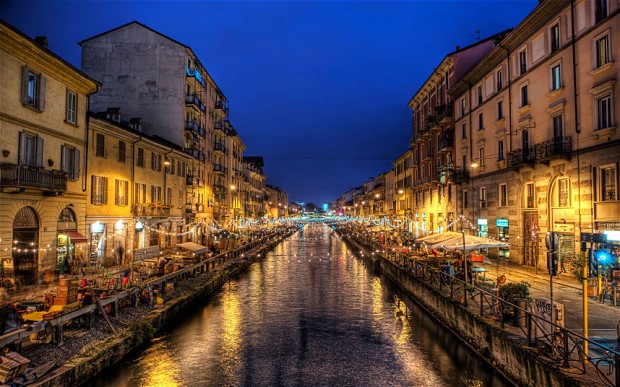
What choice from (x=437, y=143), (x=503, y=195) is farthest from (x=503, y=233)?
(x=437, y=143)

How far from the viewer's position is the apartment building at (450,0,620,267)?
70.2 ft

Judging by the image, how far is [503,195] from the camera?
33.7 metres

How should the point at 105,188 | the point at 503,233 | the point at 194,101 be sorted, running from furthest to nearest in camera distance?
the point at 194,101, the point at 503,233, the point at 105,188

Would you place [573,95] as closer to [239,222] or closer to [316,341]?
[316,341]

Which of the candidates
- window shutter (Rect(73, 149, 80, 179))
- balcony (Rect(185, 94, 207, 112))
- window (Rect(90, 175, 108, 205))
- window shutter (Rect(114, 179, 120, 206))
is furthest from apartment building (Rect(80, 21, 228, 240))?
window shutter (Rect(73, 149, 80, 179))

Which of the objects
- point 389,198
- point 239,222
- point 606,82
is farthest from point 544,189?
point 389,198

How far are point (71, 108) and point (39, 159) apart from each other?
178 inches

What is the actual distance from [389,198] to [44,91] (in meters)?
72.9

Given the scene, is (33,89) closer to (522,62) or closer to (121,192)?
(121,192)

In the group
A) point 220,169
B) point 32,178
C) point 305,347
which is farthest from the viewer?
point 220,169

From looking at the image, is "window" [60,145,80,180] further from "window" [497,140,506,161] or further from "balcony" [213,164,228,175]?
"balcony" [213,164,228,175]

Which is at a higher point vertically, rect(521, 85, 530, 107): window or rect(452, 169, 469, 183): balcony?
rect(521, 85, 530, 107): window

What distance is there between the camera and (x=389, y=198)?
89.8m

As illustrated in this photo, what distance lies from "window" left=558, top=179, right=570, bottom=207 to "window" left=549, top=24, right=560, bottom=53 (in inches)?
300
